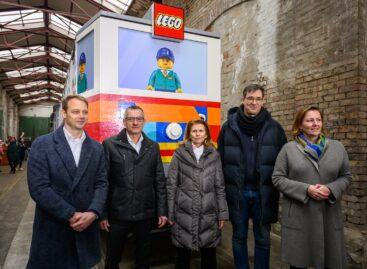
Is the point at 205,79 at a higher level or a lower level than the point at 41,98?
lower

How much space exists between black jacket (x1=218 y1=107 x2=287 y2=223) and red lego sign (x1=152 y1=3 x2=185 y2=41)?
3.85 ft

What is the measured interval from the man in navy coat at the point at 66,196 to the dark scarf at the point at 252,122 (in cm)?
132

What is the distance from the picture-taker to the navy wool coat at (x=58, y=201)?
2.06 metres

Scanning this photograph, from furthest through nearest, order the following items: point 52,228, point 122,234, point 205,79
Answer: point 205,79
point 122,234
point 52,228

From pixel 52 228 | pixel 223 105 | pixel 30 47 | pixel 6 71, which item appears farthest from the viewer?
pixel 6 71

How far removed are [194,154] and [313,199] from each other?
105 cm

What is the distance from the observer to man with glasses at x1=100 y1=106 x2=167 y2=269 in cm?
260

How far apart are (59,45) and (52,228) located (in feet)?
53.0

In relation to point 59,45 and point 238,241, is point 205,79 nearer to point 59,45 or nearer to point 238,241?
point 238,241

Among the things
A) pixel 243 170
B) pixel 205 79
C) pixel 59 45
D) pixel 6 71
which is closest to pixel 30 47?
pixel 59 45

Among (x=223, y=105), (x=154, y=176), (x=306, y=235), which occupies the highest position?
(x=223, y=105)

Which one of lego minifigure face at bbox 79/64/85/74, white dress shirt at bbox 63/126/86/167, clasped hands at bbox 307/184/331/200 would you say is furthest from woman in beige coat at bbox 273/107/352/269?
lego minifigure face at bbox 79/64/85/74

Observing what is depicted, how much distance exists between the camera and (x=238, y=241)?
9.18 feet

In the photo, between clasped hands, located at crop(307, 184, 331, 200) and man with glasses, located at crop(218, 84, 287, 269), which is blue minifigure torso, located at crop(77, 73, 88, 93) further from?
clasped hands, located at crop(307, 184, 331, 200)
